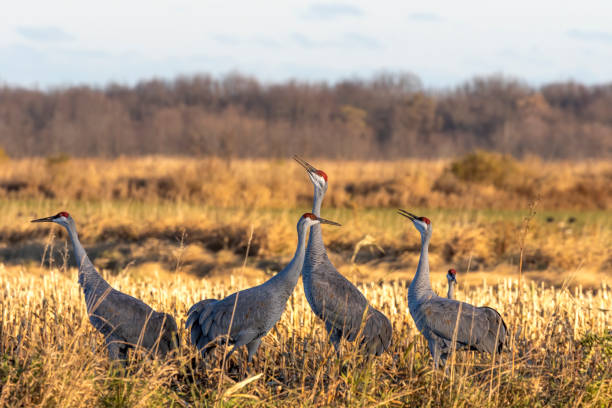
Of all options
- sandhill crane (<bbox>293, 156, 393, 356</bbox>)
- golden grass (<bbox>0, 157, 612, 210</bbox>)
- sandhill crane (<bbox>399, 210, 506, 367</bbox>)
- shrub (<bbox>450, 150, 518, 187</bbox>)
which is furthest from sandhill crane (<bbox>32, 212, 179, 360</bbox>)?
shrub (<bbox>450, 150, 518, 187</bbox>)

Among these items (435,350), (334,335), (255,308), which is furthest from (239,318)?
(435,350)

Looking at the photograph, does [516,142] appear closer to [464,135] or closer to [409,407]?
[464,135]

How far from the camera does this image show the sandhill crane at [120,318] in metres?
5.95

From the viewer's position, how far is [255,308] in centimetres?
557

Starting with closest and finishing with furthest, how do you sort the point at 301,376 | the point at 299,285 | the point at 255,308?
the point at 255,308
the point at 301,376
the point at 299,285

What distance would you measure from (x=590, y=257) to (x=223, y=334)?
9095 mm

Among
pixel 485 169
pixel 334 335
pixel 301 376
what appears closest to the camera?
pixel 301 376

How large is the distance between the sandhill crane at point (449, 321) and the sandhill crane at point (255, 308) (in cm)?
84

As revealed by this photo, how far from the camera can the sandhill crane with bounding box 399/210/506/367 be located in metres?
5.57

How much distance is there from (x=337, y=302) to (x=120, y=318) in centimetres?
169

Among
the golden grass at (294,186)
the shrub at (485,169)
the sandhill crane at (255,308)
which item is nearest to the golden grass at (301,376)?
the sandhill crane at (255,308)

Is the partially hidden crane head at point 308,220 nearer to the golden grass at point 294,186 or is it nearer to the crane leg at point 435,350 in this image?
the crane leg at point 435,350

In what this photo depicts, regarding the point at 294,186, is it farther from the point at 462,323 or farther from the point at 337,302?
the point at 462,323

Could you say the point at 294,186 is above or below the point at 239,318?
below
